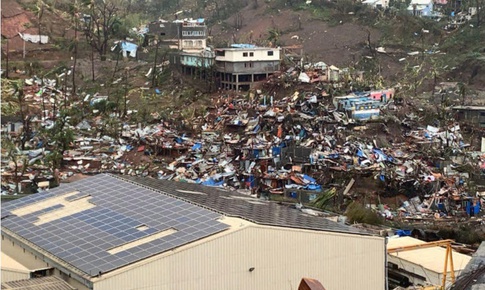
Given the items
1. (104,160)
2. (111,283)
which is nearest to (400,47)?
(104,160)

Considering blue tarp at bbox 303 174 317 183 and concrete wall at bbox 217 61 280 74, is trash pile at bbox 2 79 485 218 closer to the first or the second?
blue tarp at bbox 303 174 317 183

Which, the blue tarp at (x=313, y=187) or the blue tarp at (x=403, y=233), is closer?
the blue tarp at (x=403, y=233)

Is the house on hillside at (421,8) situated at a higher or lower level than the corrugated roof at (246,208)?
higher

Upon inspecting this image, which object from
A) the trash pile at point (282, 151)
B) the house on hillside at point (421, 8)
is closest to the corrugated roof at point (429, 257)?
the trash pile at point (282, 151)

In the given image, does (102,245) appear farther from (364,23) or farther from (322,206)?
(364,23)

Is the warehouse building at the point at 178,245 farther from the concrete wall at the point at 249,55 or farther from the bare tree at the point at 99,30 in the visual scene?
the bare tree at the point at 99,30

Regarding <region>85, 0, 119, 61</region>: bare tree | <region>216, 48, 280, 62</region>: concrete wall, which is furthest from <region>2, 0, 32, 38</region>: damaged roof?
<region>216, 48, 280, 62</region>: concrete wall

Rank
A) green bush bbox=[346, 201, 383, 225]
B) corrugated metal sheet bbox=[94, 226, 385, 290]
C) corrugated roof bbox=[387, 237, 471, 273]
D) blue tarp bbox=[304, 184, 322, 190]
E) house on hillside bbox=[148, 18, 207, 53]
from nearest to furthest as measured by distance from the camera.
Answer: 1. corrugated metal sheet bbox=[94, 226, 385, 290]
2. corrugated roof bbox=[387, 237, 471, 273]
3. green bush bbox=[346, 201, 383, 225]
4. blue tarp bbox=[304, 184, 322, 190]
5. house on hillside bbox=[148, 18, 207, 53]
